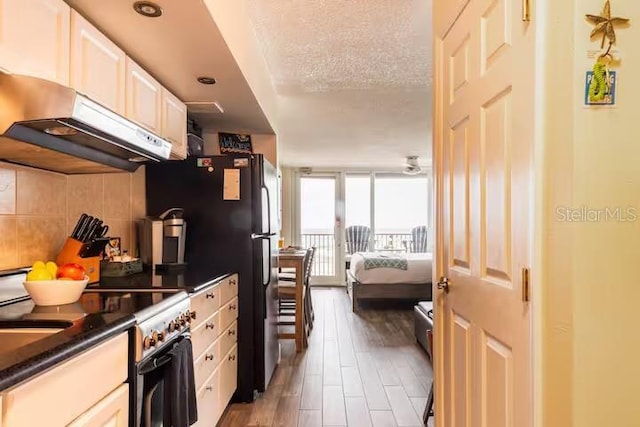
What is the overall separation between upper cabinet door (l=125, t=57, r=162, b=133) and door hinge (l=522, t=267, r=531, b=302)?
70.8 inches

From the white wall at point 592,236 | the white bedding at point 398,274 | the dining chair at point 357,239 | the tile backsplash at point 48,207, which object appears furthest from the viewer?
the dining chair at point 357,239

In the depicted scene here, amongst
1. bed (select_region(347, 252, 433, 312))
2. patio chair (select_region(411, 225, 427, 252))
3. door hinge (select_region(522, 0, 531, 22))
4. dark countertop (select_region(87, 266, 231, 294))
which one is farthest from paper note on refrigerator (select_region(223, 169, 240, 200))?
patio chair (select_region(411, 225, 427, 252))

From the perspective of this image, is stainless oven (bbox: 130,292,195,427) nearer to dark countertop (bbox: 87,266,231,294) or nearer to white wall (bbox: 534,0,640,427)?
dark countertop (bbox: 87,266,231,294)

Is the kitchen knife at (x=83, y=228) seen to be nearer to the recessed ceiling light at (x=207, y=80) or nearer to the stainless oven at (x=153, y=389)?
the stainless oven at (x=153, y=389)

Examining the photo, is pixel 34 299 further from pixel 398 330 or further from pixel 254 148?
pixel 398 330

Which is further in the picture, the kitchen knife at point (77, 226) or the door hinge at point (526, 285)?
the kitchen knife at point (77, 226)

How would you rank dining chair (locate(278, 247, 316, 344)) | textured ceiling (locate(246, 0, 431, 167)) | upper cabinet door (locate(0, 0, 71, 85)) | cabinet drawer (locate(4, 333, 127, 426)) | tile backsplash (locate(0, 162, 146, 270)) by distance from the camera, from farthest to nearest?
dining chair (locate(278, 247, 316, 344)), textured ceiling (locate(246, 0, 431, 167)), tile backsplash (locate(0, 162, 146, 270)), upper cabinet door (locate(0, 0, 71, 85)), cabinet drawer (locate(4, 333, 127, 426))

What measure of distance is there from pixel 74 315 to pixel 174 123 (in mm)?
1479

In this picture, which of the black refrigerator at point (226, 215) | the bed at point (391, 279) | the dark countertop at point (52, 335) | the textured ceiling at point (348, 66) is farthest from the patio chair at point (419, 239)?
the dark countertop at point (52, 335)

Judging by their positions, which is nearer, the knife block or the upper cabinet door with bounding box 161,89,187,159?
the knife block

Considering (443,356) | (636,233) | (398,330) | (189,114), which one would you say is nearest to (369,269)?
(398,330)

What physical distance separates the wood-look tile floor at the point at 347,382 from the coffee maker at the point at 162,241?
1039 millimetres

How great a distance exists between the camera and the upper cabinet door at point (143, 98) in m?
1.99

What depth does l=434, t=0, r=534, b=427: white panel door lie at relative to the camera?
1.14 metres
